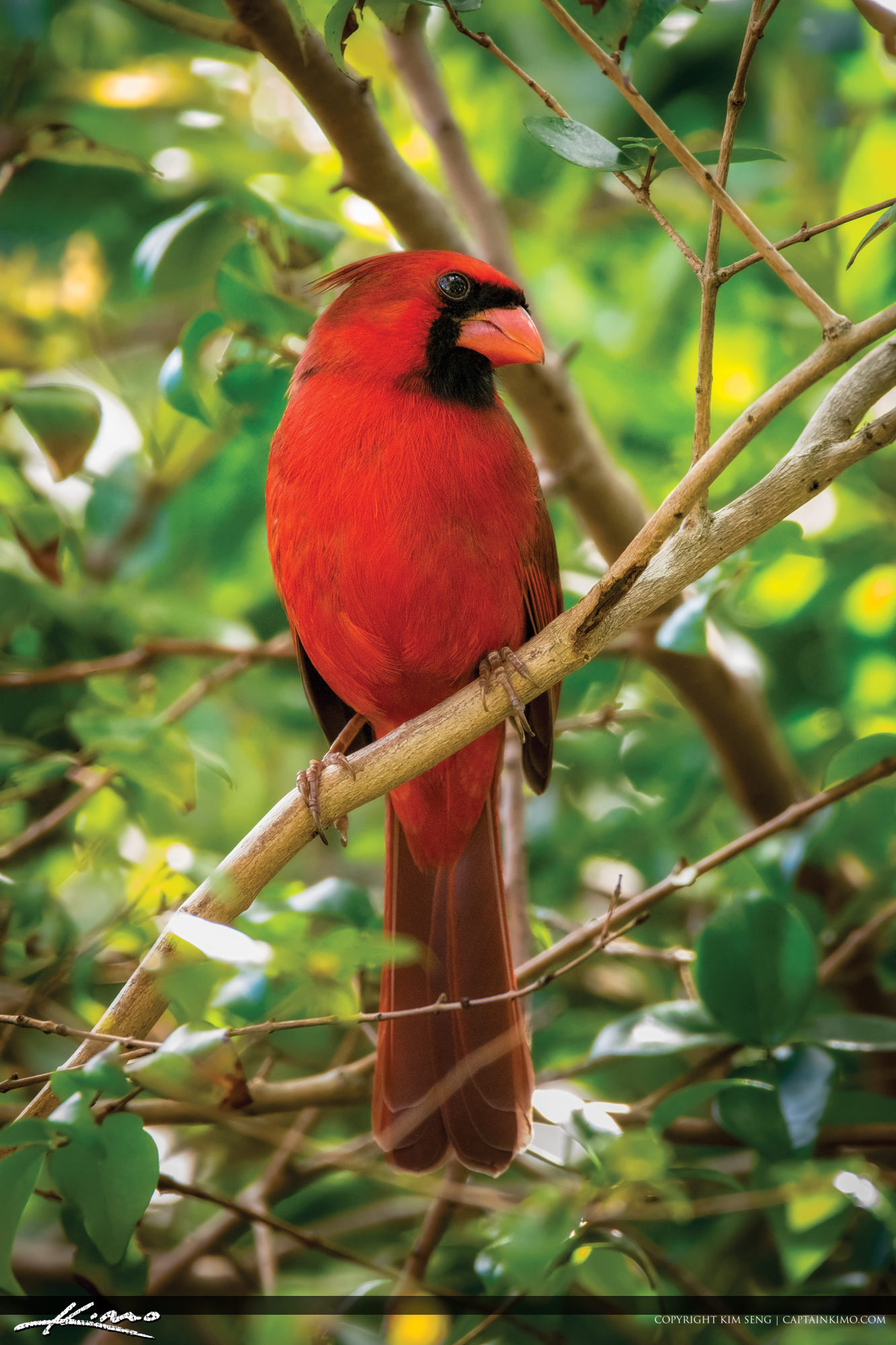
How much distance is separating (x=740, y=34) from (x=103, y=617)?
1972 mm

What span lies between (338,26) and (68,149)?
1132 millimetres

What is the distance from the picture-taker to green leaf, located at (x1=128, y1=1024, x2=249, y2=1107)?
1166mm

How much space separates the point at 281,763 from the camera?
11.7ft

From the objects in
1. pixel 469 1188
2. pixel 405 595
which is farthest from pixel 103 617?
pixel 469 1188

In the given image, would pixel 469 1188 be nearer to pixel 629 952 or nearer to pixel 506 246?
pixel 629 952

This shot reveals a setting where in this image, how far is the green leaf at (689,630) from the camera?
6.10ft

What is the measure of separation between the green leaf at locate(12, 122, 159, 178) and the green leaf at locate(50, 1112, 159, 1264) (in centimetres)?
173

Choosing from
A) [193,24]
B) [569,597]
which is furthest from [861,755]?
[193,24]

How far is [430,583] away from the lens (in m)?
1.98

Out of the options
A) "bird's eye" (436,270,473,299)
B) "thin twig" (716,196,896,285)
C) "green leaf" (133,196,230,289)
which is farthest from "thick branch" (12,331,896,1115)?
"green leaf" (133,196,230,289)

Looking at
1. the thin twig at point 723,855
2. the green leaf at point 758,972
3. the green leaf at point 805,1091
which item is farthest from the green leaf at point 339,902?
the green leaf at point 805,1091
